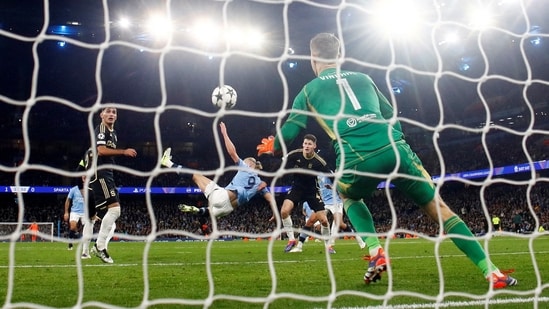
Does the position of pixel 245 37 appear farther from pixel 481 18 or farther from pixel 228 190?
pixel 481 18

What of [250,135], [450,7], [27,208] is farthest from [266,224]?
[450,7]

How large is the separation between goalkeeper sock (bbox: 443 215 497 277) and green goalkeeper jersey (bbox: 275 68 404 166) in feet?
2.40

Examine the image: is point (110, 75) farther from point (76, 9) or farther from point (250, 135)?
point (250, 135)

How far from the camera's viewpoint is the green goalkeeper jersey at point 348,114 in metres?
4.07

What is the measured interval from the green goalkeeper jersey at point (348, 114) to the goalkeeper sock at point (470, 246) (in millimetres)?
731

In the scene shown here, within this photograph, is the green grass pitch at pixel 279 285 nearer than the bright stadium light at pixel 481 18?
Yes

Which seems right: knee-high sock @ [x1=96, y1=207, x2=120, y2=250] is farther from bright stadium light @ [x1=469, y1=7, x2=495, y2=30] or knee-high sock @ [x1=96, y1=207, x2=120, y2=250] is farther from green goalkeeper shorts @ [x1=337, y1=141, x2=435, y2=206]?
bright stadium light @ [x1=469, y1=7, x2=495, y2=30]

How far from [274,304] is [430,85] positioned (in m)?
33.5

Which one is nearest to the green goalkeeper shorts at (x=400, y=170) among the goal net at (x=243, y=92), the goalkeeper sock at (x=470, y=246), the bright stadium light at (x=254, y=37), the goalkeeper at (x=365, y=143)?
the goalkeeper at (x=365, y=143)

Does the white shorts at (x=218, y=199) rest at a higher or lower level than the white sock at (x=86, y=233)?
higher

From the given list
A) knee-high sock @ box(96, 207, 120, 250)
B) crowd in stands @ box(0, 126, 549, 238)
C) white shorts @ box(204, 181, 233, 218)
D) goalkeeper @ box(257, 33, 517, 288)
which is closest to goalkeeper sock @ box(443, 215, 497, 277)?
goalkeeper @ box(257, 33, 517, 288)

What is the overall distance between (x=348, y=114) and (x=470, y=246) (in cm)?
128

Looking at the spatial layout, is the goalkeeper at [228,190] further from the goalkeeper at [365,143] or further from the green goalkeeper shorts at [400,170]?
the green goalkeeper shorts at [400,170]

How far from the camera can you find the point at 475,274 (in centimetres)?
572
